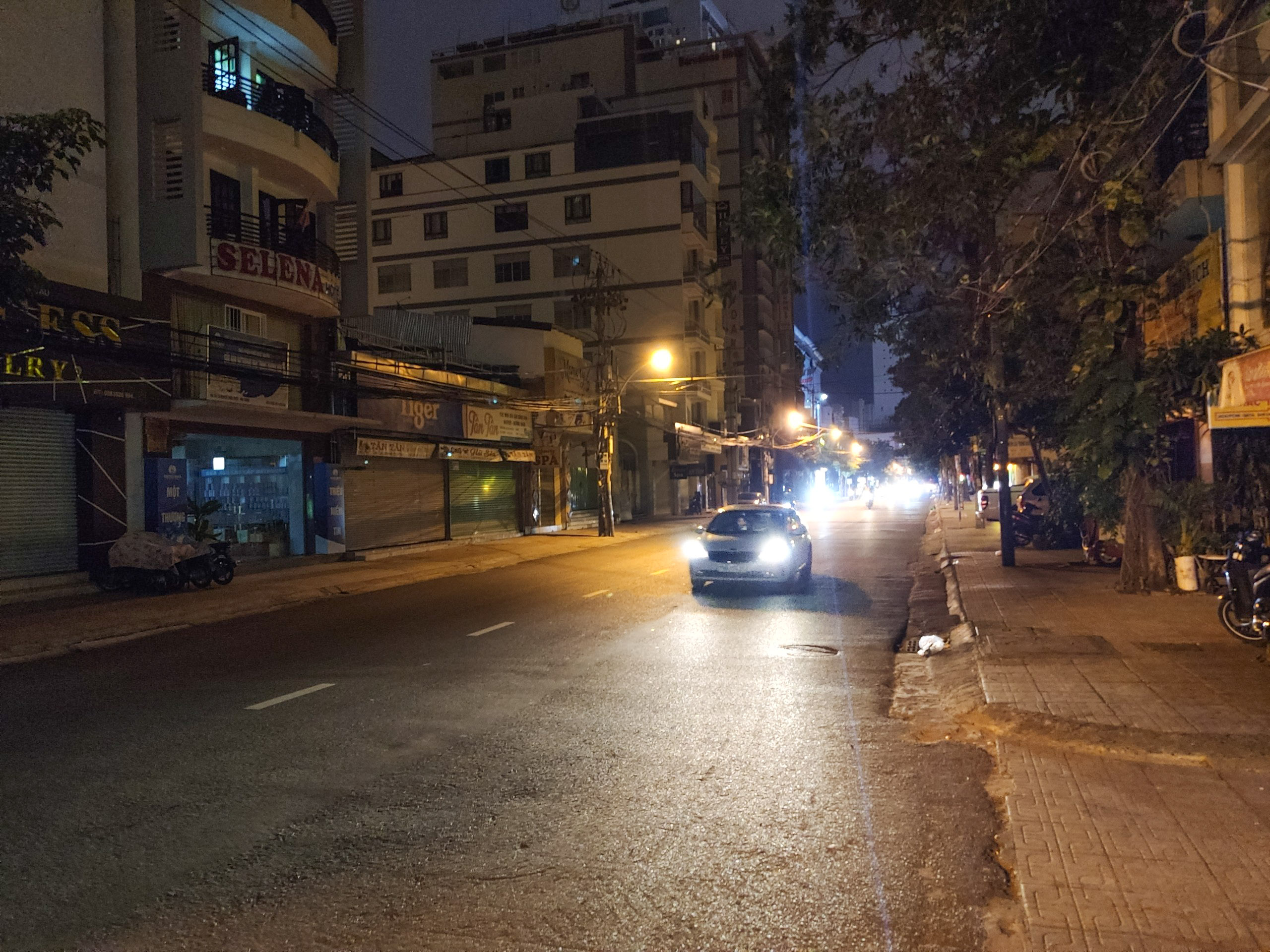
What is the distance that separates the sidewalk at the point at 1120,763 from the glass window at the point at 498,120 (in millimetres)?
51499

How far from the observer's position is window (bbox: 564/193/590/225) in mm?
Result: 51125

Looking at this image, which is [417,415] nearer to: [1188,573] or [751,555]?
[751,555]

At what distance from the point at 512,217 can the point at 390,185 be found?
8.17 m

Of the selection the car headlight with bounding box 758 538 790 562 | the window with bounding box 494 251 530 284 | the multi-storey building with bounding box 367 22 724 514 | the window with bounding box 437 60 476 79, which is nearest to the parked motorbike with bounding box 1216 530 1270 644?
the car headlight with bounding box 758 538 790 562

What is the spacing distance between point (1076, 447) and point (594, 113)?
46.4 metres

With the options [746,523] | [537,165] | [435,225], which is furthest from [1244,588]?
[435,225]

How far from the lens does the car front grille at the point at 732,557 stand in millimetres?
15836

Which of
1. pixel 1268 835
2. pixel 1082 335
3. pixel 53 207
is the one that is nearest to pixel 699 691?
pixel 1268 835

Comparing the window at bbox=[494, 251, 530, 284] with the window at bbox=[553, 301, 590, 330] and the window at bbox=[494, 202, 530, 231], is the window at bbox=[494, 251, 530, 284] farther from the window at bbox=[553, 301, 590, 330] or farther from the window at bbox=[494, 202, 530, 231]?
the window at bbox=[553, 301, 590, 330]

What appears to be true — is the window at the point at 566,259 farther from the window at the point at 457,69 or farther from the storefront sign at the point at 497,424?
the window at the point at 457,69

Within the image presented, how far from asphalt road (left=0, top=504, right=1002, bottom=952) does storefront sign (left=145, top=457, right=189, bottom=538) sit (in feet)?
27.8

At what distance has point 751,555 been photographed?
1584 cm

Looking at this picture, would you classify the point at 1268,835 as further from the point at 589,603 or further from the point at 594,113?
the point at 594,113

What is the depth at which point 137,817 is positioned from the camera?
17.6 ft
